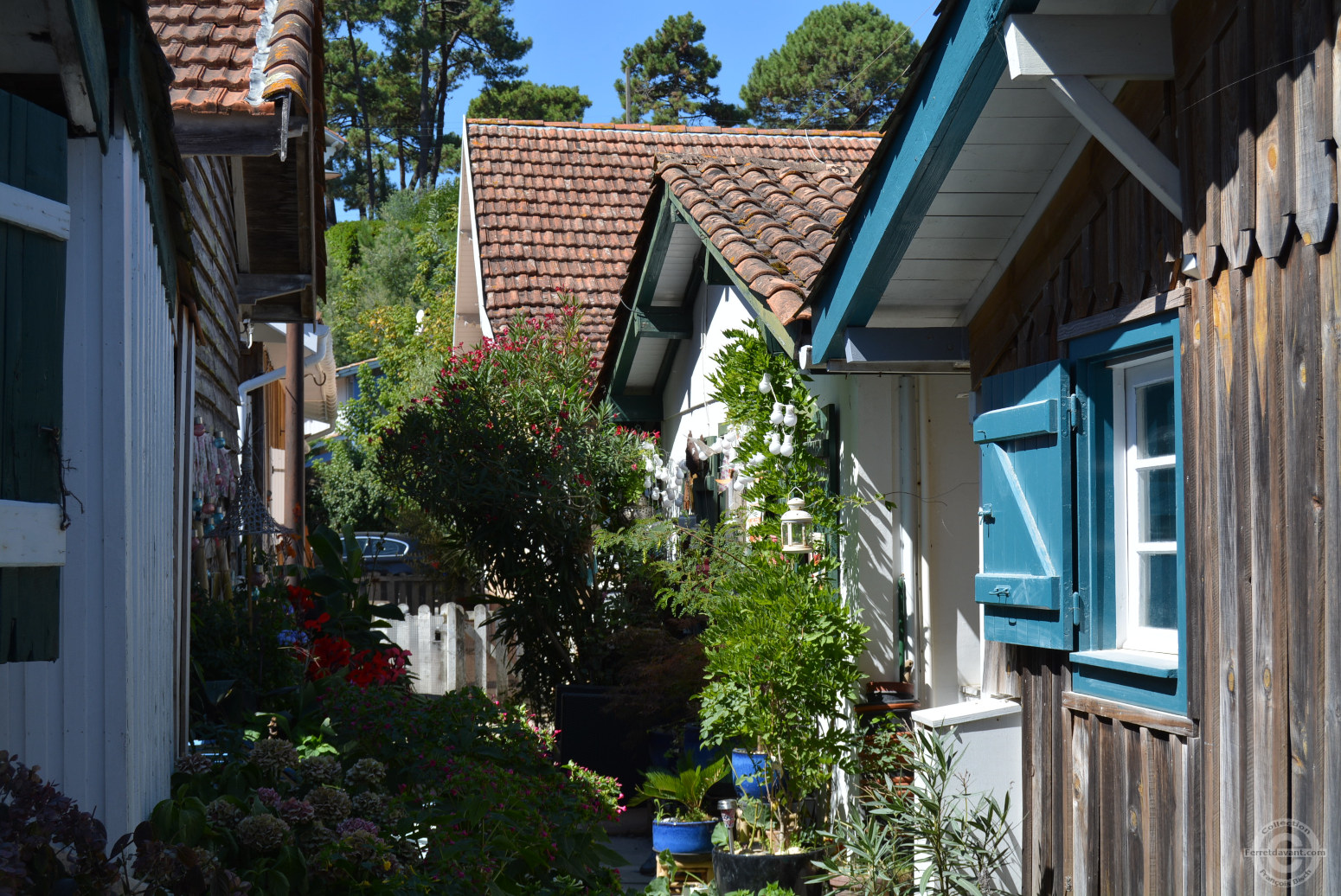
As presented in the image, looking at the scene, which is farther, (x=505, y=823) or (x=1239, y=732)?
(x=505, y=823)

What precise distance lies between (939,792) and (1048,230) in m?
2.19

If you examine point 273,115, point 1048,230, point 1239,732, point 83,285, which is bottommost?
point 1239,732

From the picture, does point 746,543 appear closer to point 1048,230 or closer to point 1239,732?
point 1048,230

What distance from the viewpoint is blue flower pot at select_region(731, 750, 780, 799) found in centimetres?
598

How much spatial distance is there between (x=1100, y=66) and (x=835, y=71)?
30811 mm

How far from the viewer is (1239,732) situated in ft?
10.6

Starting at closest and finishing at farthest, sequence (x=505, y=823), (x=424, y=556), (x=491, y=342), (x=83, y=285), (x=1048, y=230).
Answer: (x=83, y=285) < (x=505, y=823) < (x=1048, y=230) < (x=491, y=342) < (x=424, y=556)

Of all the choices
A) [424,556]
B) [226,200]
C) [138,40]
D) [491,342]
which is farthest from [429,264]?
[138,40]

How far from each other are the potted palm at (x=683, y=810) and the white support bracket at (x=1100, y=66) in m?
A: 4.09

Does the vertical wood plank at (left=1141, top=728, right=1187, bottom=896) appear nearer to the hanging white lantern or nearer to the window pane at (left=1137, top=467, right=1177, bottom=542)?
the window pane at (left=1137, top=467, right=1177, bottom=542)

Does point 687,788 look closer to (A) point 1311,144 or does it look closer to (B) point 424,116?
(A) point 1311,144

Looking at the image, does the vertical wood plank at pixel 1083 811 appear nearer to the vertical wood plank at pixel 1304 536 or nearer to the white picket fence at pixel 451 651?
the vertical wood plank at pixel 1304 536

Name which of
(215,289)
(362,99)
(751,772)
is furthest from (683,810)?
(362,99)

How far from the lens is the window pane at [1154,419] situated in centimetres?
390
